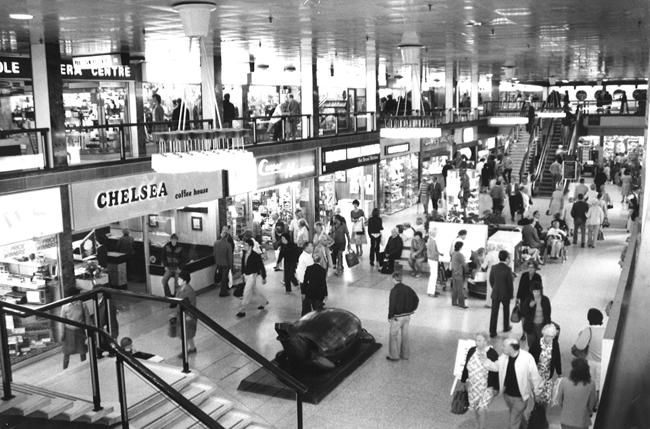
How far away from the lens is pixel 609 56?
18.8 m

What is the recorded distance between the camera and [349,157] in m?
19.6

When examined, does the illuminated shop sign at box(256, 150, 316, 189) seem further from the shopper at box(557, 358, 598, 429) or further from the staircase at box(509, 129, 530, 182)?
the staircase at box(509, 129, 530, 182)

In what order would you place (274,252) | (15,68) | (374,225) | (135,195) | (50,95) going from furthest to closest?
(274,252), (374,225), (15,68), (135,195), (50,95)

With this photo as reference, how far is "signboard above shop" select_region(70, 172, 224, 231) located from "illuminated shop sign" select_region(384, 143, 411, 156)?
30.8 ft

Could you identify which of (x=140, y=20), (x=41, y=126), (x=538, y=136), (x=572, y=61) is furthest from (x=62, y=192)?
(x=538, y=136)

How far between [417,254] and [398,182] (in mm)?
10232

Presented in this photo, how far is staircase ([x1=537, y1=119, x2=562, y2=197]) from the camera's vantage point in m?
27.6

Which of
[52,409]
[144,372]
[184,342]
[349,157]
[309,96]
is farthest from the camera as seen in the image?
[349,157]

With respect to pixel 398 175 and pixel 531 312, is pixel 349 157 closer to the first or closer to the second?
pixel 398 175

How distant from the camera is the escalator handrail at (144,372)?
5.62m

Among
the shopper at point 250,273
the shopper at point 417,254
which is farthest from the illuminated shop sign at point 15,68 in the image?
the shopper at point 417,254

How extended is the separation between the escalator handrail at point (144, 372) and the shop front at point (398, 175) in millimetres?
17039

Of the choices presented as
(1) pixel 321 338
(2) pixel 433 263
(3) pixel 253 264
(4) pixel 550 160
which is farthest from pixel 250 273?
(4) pixel 550 160

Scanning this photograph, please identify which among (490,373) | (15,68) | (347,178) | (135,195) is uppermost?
(15,68)
